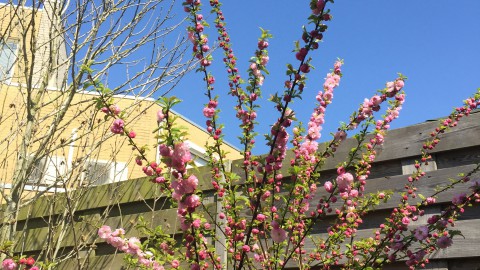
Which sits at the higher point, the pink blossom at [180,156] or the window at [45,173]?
the window at [45,173]

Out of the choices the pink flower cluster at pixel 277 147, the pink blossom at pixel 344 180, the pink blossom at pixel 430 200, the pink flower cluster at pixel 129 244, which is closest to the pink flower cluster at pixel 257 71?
the pink flower cluster at pixel 277 147

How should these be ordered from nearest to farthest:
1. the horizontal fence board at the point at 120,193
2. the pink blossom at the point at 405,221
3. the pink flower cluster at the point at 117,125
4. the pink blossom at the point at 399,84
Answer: the pink flower cluster at the point at 117,125
the pink blossom at the point at 405,221
the pink blossom at the point at 399,84
the horizontal fence board at the point at 120,193

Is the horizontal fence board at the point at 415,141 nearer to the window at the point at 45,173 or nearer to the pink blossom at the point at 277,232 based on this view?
the pink blossom at the point at 277,232

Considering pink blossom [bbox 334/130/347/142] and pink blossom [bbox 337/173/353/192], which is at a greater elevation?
pink blossom [bbox 334/130/347/142]

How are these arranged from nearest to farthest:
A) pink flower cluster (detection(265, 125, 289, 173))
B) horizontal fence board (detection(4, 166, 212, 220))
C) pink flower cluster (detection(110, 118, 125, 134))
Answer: pink flower cluster (detection(110, 118, 125, 134)) < pink flower cluster (detection(265, 125, 289, 173)) < horizontal fence board (detection(4, 166, 212, 220))

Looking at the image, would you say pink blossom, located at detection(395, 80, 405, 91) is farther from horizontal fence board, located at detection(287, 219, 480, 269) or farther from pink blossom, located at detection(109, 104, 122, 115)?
pink blossom, located at detection(109, 104, 122, 115)

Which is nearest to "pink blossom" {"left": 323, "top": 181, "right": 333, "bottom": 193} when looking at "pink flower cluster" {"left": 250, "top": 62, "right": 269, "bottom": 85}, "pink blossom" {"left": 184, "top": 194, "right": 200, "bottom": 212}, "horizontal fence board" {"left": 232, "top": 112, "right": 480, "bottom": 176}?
"horizontal fence board" {"left": 232, "top": 112, "right": 480, "bottom": 176}

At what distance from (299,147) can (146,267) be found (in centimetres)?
115

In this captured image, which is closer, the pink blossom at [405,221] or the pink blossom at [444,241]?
the pink blossom at [444,241]

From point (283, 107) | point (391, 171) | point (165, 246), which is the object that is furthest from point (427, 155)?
point (165, 246)

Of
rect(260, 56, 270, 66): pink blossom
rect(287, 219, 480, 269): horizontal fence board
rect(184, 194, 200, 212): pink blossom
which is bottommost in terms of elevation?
rect(287, 219, 480, 269): horizontal fence board

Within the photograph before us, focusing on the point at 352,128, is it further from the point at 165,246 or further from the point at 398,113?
the point at 165,246

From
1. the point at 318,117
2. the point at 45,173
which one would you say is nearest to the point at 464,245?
the point at 318,117

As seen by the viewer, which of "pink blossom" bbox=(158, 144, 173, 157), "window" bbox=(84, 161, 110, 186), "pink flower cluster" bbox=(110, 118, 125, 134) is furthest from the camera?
"window" bbox=(84, 161, 110, 186)
